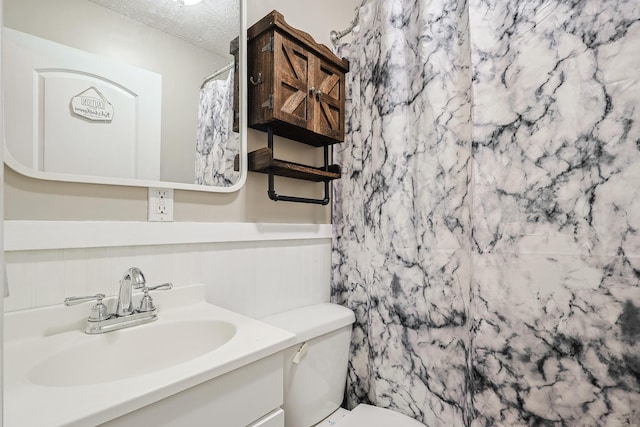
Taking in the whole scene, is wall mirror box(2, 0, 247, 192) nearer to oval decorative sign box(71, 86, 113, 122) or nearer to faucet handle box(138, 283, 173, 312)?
oval decorative sign box(71, 86, 113, 122)

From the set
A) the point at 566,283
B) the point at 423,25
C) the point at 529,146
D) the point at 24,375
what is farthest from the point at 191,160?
the point at 566,283

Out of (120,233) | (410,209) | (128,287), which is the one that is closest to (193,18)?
(120,233)

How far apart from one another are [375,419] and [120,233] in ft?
3.59

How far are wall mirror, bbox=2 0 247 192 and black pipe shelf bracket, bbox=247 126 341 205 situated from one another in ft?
0.21

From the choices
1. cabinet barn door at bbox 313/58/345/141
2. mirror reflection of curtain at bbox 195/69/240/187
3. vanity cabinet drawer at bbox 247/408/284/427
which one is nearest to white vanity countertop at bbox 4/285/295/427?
vanity cabinet drawer at bbox 247/408/284/427

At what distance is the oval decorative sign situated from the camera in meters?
0.94

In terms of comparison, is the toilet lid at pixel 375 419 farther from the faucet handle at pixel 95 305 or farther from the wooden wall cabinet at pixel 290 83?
the wooden wall cabinet at pixel 290 83

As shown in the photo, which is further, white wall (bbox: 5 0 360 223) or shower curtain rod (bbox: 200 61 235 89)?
shower curtain rod (bbox: 200 61 235 89)

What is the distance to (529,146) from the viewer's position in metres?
1.04

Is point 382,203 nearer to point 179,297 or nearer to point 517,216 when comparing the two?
point 517,216

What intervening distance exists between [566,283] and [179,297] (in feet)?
3.91

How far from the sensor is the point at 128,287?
931mm

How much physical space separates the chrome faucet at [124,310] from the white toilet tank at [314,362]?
1.57ft

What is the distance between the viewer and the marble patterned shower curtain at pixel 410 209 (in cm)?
121
